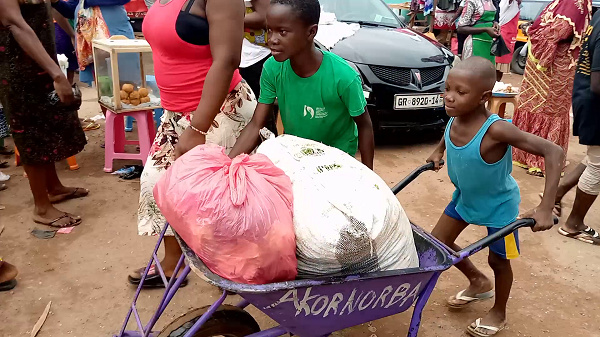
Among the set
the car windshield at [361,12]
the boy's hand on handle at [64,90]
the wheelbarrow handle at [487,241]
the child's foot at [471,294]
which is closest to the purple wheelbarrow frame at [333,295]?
the wheelbarrow handle at [487,241]

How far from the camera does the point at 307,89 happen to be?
7.58 feet

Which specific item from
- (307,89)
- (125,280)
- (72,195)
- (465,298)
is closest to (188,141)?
(307,89)

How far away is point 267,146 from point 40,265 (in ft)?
6.87

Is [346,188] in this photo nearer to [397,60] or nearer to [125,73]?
[125,73]

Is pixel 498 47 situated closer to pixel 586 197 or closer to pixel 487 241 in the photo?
pixel 586 197

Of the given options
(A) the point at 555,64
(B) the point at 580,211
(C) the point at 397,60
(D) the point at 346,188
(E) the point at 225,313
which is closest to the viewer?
(D) the point at 346,188

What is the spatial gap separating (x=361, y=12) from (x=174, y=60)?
4.24 metres

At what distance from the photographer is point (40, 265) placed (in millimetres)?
3143

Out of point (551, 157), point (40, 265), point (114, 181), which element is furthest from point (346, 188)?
point (114, 181)

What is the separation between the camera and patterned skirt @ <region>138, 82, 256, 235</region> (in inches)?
96.0

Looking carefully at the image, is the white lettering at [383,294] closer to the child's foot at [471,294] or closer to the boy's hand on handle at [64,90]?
the child's foot at [471,294]

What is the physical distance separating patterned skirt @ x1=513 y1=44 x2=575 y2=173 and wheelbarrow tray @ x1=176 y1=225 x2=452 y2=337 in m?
3.21

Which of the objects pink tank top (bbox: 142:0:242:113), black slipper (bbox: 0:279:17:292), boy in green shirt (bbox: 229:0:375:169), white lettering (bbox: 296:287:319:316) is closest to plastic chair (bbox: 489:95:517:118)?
boy in green shirt (bbox: 229:0:375:169)

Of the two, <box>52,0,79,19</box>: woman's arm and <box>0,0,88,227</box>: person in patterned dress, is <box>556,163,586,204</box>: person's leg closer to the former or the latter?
<box>0,0,88,227</box>: person in patterned dress
